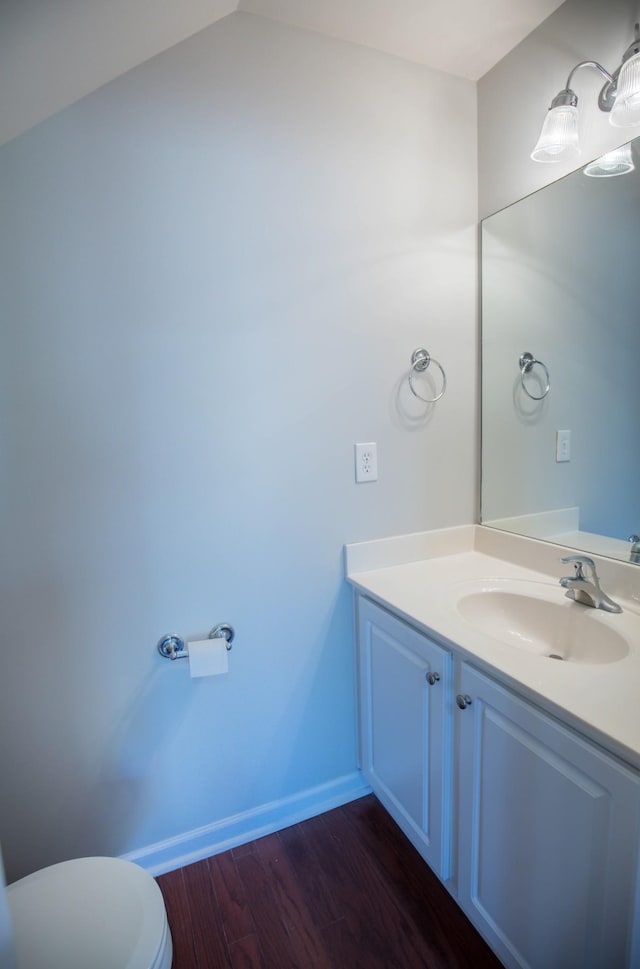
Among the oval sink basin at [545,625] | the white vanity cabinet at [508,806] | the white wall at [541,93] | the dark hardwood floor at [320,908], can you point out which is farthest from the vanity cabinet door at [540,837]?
the white wall at [541,93]

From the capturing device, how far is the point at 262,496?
1328 millimetres

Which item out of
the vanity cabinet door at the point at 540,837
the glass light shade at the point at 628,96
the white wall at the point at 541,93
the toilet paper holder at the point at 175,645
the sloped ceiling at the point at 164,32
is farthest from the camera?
the toilet paper holder at the point at 175,645

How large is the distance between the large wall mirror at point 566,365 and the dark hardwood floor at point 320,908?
1.12m

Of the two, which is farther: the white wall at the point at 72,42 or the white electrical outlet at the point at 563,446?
the white electrical outlet at the point at 563,446

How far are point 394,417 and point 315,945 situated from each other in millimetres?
1510

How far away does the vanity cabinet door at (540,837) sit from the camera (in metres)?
0.70

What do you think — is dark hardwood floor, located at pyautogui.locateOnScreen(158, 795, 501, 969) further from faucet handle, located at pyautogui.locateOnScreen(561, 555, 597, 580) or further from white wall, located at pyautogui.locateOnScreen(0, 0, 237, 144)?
white wall, located at pyautogui.locateOnScreen(0, 0, 237, 144)

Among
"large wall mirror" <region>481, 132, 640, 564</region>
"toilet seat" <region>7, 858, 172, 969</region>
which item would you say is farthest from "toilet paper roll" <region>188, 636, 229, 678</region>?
"large wall mirror" <region>481, 132, 640, 564</region>

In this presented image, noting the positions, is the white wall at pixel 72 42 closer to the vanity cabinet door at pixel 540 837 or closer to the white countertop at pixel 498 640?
the white countertop at pixel 498 640

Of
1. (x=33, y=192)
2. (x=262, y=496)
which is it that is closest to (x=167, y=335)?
(x=33, y=192)

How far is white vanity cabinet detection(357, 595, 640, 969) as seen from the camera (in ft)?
2.34

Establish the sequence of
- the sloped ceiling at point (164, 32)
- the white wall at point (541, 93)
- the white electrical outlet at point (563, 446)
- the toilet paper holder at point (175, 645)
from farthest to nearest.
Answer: the white electrical outlet at point (563, 446) < the toilet paper holder at point (175, 645) < the white wall at point (541, 93) < the sloped ceiling at point (164, 32)

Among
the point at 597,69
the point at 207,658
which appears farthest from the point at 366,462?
the point at 597,69

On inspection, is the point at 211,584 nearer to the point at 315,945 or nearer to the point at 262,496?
the point at 262,496
